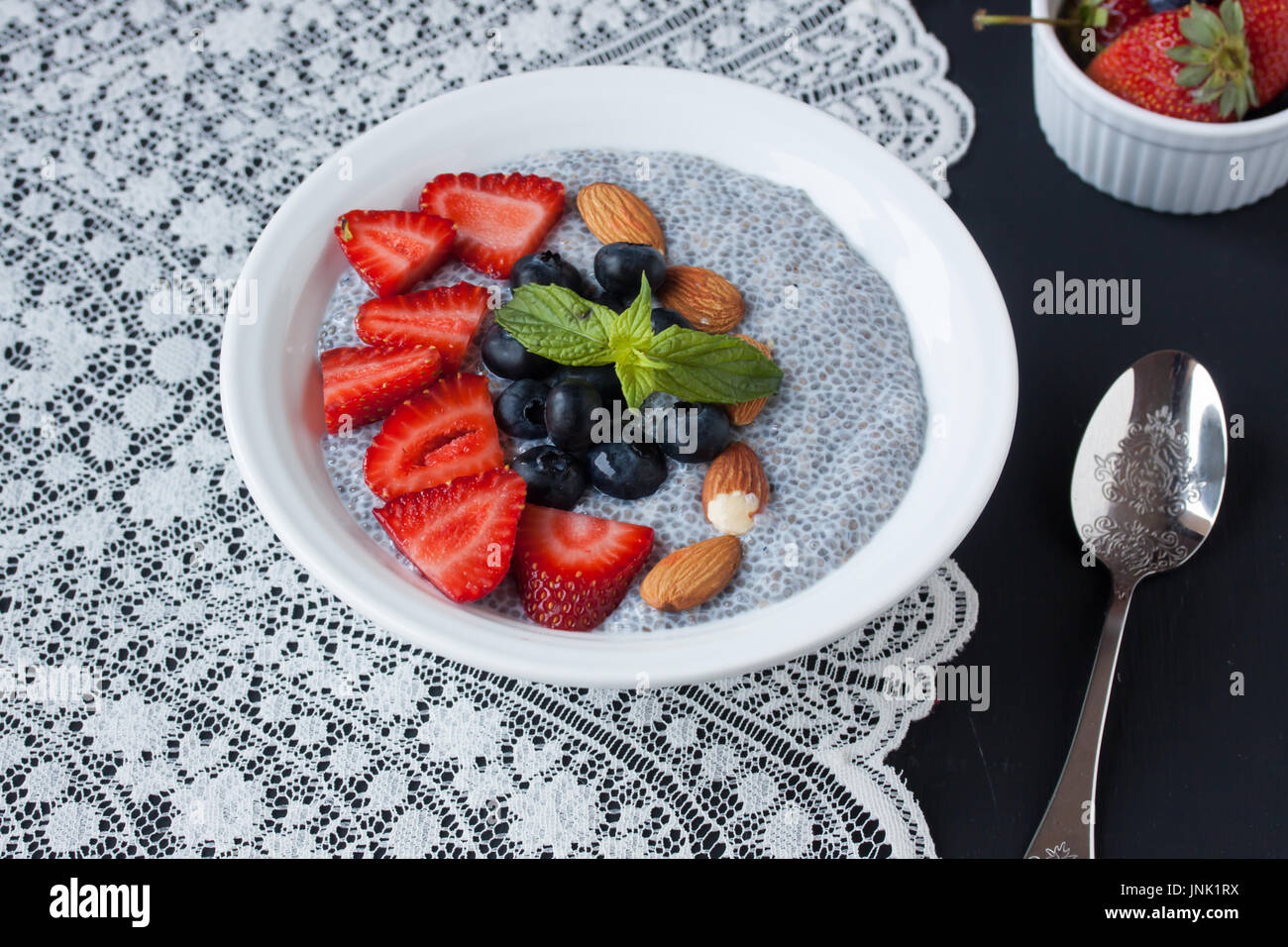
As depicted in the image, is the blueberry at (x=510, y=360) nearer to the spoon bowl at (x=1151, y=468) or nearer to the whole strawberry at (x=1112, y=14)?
the spoon bowl at (x=1151, y=468)

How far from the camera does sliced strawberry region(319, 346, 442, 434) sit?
1.37 metres

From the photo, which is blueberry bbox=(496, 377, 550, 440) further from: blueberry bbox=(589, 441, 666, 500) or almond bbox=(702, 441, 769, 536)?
almond bbox=(702, 441, 769, 536)

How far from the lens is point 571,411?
1.27 metres

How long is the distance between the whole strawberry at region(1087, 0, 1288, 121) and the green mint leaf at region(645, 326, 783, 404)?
80cm

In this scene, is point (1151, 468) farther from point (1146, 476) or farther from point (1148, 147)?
point (1148, 147)

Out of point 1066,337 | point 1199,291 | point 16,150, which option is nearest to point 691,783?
point 1066,337

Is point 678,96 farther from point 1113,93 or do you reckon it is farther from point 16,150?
point 16,150

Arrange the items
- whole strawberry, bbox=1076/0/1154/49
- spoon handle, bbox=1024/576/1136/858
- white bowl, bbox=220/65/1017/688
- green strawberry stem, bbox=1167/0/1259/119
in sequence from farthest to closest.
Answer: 1. whole strawberry, bbox=1076/0/1154/49
2. green strawberry stem, bbox=1167/0/1259/119
3. spoon handle, bbox=1024/576/1136/858
4. white bowl, bbox=220/65/1017/688

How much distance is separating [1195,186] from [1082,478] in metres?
0.53

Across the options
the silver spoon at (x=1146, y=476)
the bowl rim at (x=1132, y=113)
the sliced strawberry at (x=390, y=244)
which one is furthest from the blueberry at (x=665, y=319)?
the bowl rim at (x=1132, y=113)

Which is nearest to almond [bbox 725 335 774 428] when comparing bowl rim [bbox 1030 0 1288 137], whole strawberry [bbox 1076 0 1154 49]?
bowl rim [bbox 1030 0 1288 137]

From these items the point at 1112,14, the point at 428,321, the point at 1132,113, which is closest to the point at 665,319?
the point at 428,321

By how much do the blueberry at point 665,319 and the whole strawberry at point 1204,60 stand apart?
2.61 ft
